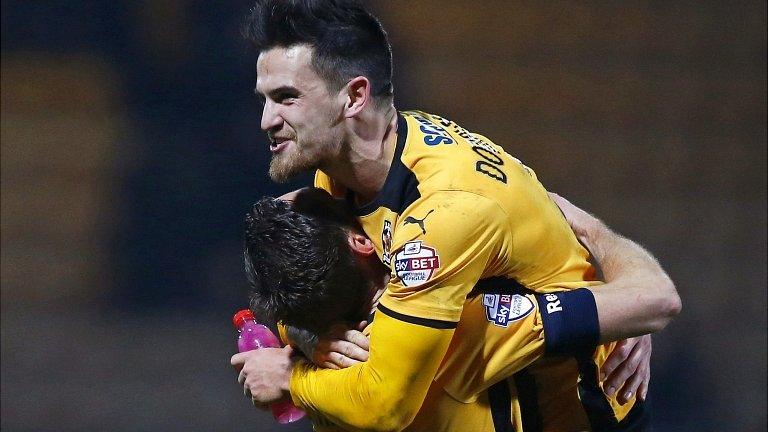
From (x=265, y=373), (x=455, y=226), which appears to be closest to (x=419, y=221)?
(x=455, y=226)

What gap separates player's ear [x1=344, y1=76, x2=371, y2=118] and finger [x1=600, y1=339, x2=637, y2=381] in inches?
26.3

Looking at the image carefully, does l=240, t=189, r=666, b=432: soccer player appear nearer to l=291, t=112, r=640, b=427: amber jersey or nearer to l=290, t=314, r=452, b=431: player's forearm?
l=291, t=112, r=640, b=427: amber jersey

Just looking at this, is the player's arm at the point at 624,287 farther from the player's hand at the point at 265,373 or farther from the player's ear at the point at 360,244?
the player's hand at the point at 265,373

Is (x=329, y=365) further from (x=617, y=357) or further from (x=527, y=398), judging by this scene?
(x=617, y=357)

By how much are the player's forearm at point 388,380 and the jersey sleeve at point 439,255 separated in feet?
0.10

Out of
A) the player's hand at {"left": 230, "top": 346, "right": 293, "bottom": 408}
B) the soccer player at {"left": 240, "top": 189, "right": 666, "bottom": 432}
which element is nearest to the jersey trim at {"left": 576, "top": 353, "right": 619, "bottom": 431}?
the soccer player at {"left": 240, "top": 189, "right": 666, "bottom": 432}

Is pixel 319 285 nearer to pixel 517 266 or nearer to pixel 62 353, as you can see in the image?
pixel 517 266

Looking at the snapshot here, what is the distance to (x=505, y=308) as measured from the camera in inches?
78.2

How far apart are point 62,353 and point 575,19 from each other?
89.7 inches

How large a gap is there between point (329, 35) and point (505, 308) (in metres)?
0.60

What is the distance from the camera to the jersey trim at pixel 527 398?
210 centimetres

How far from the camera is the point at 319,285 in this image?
6.51ft

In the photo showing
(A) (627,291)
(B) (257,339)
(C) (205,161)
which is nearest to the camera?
(A) (627,291)

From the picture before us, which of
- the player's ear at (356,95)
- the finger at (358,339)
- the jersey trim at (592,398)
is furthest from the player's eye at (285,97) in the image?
the jersey trim at (592,398)
